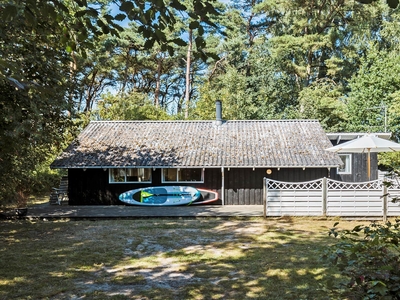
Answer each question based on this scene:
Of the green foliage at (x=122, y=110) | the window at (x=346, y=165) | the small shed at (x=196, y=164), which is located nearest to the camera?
the small shed at (x=196, y=164)

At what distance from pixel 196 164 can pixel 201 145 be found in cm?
176

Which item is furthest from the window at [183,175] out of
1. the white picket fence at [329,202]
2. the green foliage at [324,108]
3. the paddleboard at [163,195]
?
the green foliage at [324,108]

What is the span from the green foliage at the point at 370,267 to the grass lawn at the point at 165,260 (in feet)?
3.13

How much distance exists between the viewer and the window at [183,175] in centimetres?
1570

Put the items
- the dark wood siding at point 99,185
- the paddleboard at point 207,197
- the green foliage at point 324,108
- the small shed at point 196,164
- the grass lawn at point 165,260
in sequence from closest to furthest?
the grass lawn at point 165,260 → the small shed at point 196,164 → the paddleboard at point 207,197 → the dark wood siding at point 99,185 → the green foliage at point 324,108

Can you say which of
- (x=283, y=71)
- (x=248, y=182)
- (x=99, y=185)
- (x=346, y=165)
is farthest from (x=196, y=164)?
(x=283, y=71)

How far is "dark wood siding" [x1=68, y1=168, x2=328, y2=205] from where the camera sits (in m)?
15.4

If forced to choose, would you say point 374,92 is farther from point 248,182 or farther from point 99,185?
point 99,185

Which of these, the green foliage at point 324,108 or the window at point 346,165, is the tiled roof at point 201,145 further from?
the green foliage at point 324,108

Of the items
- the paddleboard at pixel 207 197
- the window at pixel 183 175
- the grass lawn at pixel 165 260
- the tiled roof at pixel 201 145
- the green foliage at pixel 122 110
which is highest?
the green foliage at pixel 122 110

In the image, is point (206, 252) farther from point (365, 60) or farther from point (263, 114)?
point (365, 60)

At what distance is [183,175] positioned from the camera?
620 inches

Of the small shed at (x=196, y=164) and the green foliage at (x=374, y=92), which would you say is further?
the green foliage at (x=374, y=92)

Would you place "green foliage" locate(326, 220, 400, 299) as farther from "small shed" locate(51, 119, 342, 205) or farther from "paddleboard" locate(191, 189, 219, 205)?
"paddleboard" locate(191, 189, 219, 205)
